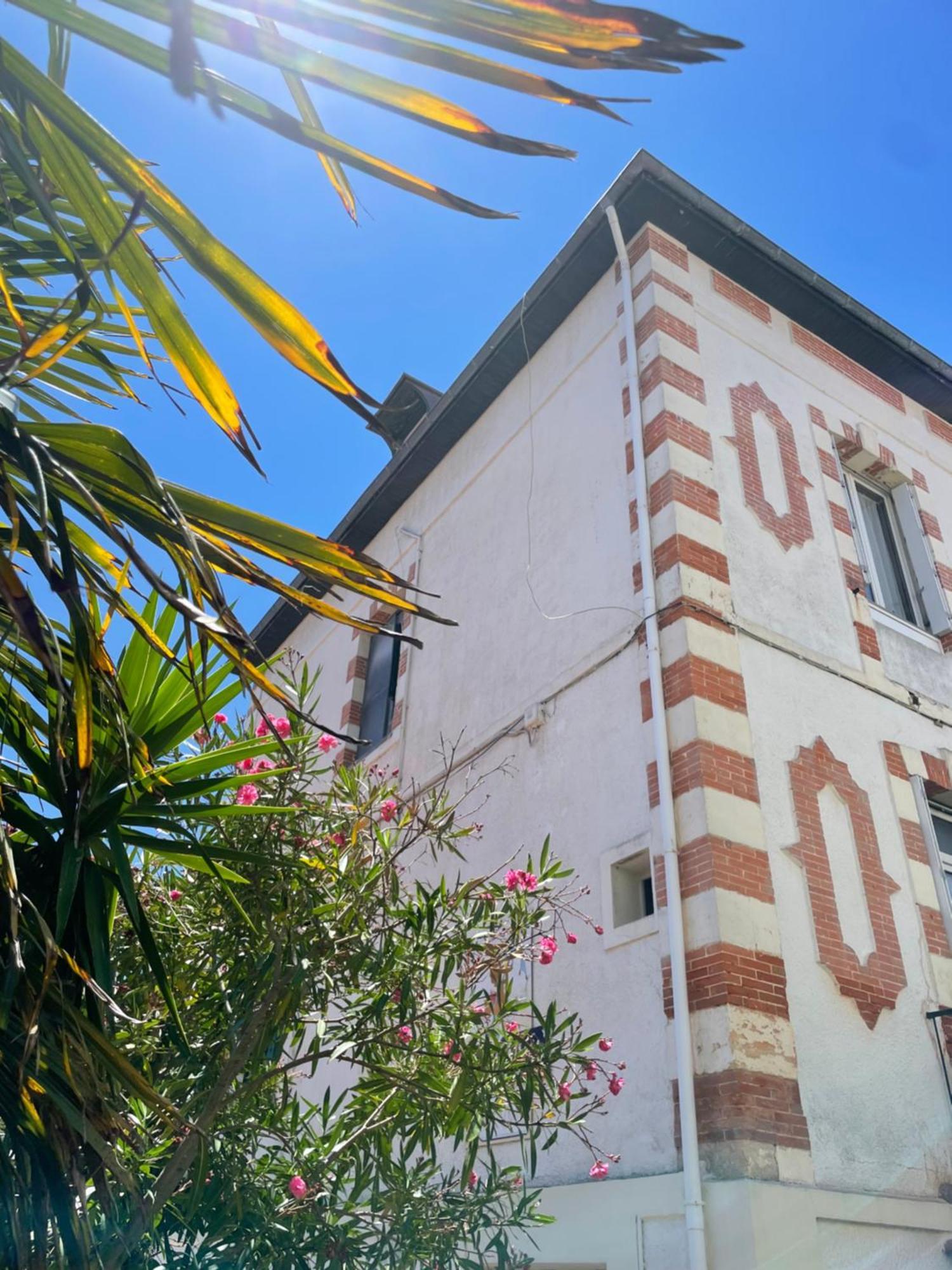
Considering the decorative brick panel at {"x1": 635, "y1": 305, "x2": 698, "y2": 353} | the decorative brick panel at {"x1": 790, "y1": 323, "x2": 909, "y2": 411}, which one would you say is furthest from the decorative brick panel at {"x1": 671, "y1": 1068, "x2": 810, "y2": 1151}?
the decorative brick panel at {"x1": 790, "y1": 323, "x2": 909, "y2": 411}

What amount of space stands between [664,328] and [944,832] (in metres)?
3.99

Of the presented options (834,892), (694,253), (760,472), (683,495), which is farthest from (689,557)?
(694,253)

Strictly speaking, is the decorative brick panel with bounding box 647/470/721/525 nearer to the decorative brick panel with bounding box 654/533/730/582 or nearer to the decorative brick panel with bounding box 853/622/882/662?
the decorative brick panel with bounding box 654/533/730/582

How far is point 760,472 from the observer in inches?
295

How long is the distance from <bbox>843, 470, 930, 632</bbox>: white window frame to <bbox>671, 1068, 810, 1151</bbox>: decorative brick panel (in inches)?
157

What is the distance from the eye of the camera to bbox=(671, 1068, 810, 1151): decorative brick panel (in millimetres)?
4766

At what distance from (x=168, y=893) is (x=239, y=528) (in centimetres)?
183

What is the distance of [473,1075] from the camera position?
3.44 metres

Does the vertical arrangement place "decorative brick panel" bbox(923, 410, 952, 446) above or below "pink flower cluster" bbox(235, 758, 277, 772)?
above

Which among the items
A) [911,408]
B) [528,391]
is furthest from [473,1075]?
[911,408]

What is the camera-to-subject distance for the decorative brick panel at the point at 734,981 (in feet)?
16.6

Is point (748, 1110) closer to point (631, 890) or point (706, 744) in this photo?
point (631, 890)

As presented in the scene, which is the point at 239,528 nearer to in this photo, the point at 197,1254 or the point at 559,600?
the point at 197,1254

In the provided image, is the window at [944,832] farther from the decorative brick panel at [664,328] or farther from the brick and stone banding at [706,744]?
the decorative brick panel at [664,328]
